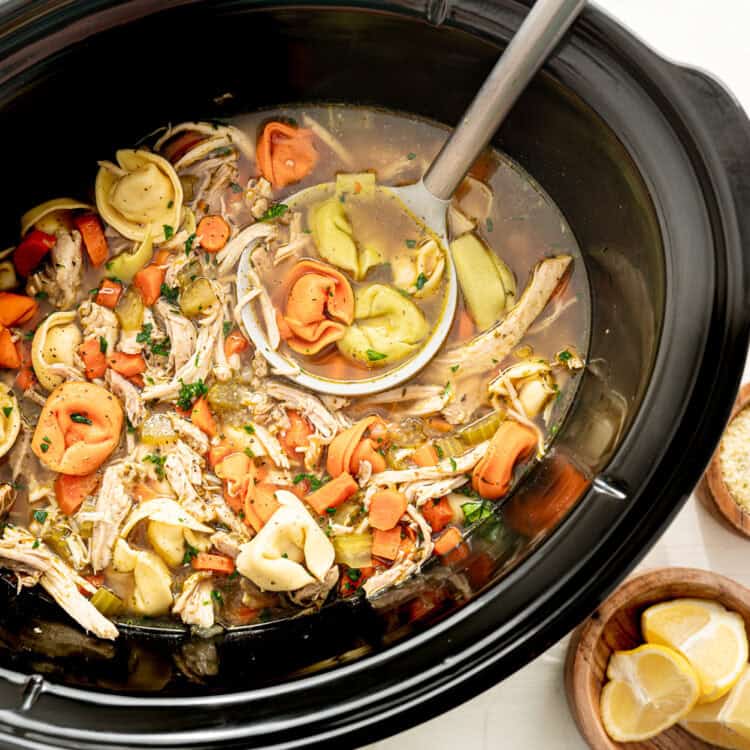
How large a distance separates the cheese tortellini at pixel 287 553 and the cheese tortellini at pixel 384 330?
18.1 inches

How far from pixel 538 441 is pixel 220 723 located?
3.55 ft

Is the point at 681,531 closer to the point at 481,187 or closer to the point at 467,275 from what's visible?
the point at 467,275

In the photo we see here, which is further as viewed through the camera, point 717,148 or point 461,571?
point 461,571

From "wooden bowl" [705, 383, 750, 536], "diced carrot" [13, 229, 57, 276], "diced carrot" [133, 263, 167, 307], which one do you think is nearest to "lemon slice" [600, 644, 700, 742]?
"wooden bowl" [705, 383, 750, 536]

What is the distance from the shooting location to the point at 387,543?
2.20 metres

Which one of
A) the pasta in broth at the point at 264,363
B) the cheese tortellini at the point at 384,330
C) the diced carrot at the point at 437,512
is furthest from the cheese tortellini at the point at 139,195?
the diced carrot at the point at 437,512

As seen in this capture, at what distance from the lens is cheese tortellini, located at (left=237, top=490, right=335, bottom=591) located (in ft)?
6.92

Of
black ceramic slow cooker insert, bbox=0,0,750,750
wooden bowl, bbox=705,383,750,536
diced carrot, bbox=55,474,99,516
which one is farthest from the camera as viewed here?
diced carrot, bbox=55,474,99,516

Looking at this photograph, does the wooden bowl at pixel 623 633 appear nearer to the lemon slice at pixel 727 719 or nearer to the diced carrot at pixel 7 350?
the lemon slice at pixel 727 719

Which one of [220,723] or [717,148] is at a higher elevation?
[717,148]

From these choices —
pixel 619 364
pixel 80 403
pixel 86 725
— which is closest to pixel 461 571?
pixel 619 364

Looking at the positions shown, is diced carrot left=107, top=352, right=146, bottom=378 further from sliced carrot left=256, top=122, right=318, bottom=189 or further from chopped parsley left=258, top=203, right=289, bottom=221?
sliced carrot left=256, top=122, right=318, bottom=189

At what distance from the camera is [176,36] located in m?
1.95

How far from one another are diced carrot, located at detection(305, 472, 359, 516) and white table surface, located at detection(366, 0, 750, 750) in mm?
639
